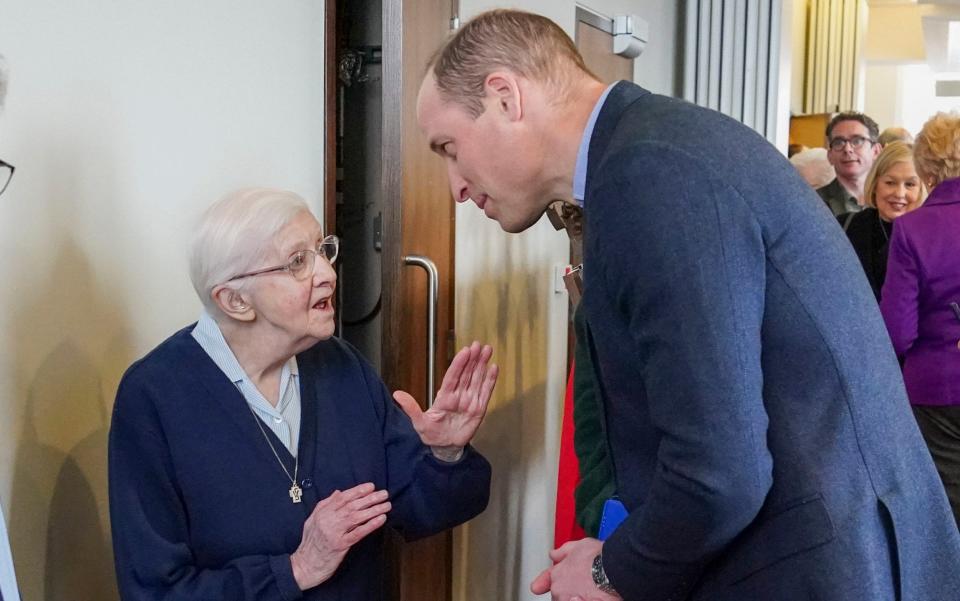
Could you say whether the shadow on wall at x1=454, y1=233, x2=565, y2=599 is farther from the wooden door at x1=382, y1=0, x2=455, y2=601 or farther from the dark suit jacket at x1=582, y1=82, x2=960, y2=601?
the dark suit jacket at x1=582, y1=82, x2=960, y2=601

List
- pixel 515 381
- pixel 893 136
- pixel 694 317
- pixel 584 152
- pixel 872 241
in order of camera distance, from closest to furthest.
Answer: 1. pixel 694 317
2. pixel 584 152
3. pixel 515 381
4. pixel 872 241
5. pixel 893 136

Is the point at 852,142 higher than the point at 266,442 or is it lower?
higher

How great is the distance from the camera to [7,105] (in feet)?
5.36

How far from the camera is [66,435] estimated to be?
5.86 ft

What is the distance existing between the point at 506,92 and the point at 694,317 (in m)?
0.37

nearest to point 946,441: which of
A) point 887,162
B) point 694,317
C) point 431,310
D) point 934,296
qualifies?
point 934,296

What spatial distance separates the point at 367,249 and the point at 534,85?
1.75 m

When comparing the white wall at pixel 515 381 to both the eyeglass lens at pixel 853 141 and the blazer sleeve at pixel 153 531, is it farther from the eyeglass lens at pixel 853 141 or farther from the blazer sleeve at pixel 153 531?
the eyeglass lens at pixel 853 141

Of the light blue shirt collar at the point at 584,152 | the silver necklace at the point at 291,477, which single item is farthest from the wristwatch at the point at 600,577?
the silver necklace at the point at 291,477

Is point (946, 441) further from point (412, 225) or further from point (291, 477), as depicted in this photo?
point (291, 477)

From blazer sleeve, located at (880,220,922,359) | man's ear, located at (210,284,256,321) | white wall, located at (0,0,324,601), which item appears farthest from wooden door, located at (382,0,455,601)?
blazer sleeve, located at (880,220,922,359)

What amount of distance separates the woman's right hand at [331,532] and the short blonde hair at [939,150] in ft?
6.67

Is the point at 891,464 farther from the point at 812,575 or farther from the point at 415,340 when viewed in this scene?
the point at 415,340

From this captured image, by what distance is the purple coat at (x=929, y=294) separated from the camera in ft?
9.43
